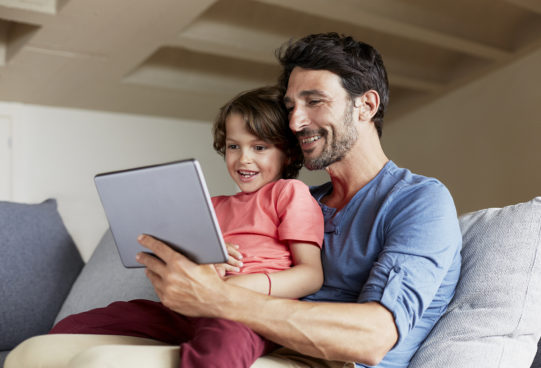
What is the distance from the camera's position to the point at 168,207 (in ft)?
3.59

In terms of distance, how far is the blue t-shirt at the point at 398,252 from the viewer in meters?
1.22

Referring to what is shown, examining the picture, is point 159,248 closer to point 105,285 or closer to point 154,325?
point 154,325

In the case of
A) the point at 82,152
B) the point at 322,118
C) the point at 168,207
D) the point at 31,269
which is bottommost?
the point at 82,152

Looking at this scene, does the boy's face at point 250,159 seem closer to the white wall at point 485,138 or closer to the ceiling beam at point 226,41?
the ceiling beam at point 226,41

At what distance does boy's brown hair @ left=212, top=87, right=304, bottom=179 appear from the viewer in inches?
62.3

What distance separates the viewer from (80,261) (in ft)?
8.77

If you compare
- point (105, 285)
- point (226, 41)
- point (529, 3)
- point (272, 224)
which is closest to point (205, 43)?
point (226, 41)

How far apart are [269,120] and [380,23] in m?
2.90

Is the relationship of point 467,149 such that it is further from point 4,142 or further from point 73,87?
point 4,142

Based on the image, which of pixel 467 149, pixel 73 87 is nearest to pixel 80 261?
pixel 73 87

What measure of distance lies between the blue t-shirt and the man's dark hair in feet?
0.84

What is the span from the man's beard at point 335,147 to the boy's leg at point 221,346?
58 centimetres

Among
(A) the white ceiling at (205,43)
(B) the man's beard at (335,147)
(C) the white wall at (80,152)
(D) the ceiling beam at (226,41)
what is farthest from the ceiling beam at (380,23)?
(B) the man's beard at (335,147)

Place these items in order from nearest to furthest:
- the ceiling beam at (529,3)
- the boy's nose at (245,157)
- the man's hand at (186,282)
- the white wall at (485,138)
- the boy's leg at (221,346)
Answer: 1. the boy's leg at (221,346)
2. the man's hand at (186,282)
3. the boy's nose at (245,157)
4. the ceiling beam at (529,3)
5. the white wall at (485,138)
